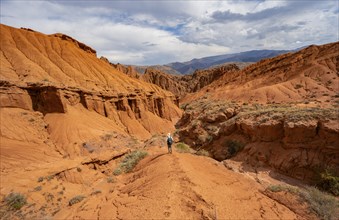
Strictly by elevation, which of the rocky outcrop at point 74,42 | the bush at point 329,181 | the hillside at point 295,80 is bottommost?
the bush at point 329,181

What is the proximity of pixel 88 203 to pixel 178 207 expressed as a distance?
436 centimetres

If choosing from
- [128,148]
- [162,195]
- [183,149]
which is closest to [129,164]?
[183,149]

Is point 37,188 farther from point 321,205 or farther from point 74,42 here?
point 74,42

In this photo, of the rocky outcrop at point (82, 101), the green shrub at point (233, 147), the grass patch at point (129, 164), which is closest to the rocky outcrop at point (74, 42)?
the rocky outcrop at point (82, 101)

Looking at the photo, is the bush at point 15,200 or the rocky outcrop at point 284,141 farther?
the rocky outcrop at point 284,141

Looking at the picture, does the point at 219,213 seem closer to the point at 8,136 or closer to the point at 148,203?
the point at 148,203

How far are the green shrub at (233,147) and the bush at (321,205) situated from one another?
6373 mm

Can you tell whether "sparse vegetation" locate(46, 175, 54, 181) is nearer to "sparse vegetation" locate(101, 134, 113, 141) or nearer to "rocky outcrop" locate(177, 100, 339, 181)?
"sparse vegetation" locate(101, 134, 113, 141)

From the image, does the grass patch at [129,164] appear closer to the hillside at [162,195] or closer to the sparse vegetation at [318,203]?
the hillside at [162,195]

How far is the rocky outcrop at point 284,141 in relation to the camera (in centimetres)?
1225

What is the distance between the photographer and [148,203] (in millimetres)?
7973

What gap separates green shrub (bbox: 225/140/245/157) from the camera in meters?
15.5

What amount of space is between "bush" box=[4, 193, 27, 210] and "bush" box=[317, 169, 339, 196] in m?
13.7

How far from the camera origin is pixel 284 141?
13578 mm
